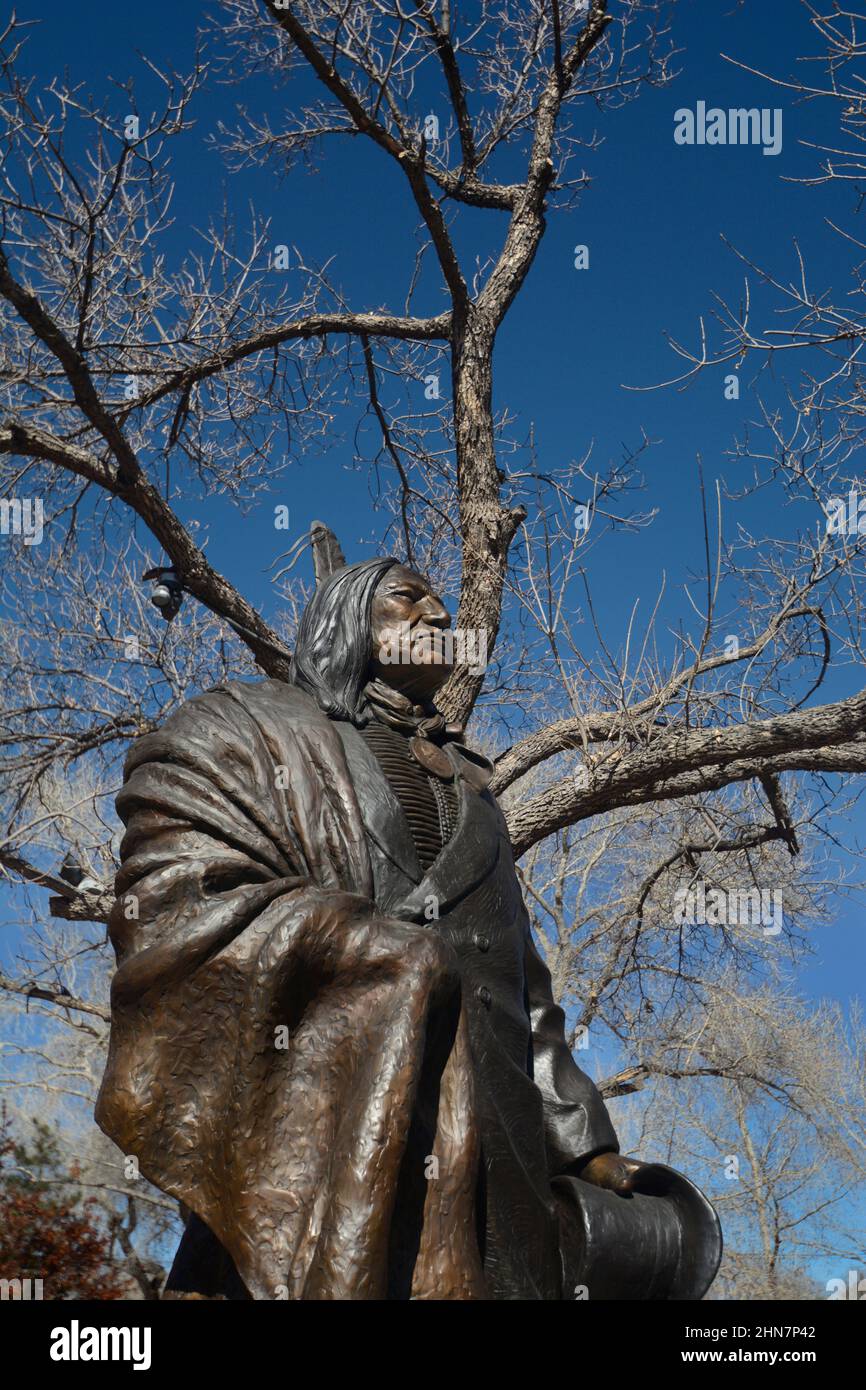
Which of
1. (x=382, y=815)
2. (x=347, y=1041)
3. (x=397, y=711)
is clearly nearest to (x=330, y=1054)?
(x=347, y=1041)

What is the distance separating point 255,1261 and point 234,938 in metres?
0.68

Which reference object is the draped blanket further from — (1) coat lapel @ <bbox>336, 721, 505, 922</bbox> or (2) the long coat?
(1) coat lapel @ <bbox>336, 721, 505, 922</bbox>

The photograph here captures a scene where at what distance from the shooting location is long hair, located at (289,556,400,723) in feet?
13.4

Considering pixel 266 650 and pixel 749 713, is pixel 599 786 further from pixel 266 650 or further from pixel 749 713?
pixel 266 650

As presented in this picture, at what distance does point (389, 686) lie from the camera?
4.17m

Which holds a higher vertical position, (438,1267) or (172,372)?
(172,372)

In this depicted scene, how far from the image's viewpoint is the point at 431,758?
402 cm

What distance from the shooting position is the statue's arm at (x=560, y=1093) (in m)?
3.73

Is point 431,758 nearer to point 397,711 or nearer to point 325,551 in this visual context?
point 397,711

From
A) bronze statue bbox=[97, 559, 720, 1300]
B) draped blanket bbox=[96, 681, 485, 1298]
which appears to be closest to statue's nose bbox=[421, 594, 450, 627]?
bronze statue bbox=[97, 559, 720, 1300]

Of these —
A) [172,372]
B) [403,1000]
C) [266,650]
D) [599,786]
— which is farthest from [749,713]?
[403,1000]

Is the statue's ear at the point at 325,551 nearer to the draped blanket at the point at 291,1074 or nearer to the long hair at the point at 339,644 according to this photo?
the long hair at the point at 339,644

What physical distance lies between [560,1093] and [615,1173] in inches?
10.4

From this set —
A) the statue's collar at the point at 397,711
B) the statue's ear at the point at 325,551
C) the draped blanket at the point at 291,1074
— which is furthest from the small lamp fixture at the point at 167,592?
the draped blanket at the point at 291,1074
